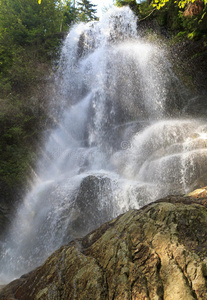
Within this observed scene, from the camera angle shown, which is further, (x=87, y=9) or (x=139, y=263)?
(x=87, y=9)

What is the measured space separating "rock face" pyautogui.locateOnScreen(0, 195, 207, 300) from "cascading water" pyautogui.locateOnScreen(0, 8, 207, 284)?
10.3 ft

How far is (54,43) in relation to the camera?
56.3ft

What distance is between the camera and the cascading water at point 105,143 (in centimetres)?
662

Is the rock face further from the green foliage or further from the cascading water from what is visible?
the green foliage

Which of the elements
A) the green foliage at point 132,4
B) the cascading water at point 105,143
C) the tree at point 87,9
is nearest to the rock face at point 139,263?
the cascading water at point 105,143

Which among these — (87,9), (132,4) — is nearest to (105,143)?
(132,4)

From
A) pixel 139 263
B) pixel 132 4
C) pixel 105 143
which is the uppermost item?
pixel 132 4

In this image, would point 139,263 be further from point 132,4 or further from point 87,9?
point 87,9

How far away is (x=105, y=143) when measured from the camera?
11.6 meters

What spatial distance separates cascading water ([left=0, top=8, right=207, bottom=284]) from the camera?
662cm

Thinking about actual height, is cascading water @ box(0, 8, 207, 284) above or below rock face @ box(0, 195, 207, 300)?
below

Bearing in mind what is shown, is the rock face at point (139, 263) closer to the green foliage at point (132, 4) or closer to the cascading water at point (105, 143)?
the cascading water at point (105, 143)

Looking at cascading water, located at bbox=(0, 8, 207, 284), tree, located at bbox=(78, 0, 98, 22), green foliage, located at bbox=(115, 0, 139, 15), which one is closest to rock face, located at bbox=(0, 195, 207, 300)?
cascading water, located at bbox=(0, 8, 207, 284)

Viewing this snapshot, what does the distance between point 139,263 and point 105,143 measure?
928 cm
